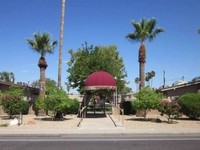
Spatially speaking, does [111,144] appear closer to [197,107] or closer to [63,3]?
[197,107]

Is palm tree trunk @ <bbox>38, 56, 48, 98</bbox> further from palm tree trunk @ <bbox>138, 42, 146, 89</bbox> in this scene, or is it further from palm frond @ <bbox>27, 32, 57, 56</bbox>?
palm tree trunk @ <bbox>138, 42, 146, 89</bbox>

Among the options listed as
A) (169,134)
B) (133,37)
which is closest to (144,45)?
(133,37)

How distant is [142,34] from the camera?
36.2 m

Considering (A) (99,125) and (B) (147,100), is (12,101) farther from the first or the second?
(B) (147,100)

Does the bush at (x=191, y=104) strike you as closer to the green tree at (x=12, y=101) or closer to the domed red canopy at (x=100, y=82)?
the domed red canopy at (x=100, y=82)

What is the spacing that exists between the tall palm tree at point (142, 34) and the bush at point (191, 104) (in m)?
8.43

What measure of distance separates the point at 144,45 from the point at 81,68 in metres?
9.82

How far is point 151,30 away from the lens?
3641 cm

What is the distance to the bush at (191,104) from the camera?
90.2 feet

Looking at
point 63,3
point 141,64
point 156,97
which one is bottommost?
point 156,97

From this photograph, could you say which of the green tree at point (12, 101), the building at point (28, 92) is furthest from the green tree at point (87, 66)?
the green tree at point (12, 101)

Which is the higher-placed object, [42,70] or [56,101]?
[42,70]

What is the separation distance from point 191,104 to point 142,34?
11.2 metres

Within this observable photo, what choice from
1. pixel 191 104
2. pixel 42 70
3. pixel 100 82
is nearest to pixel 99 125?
pixel 100 82
